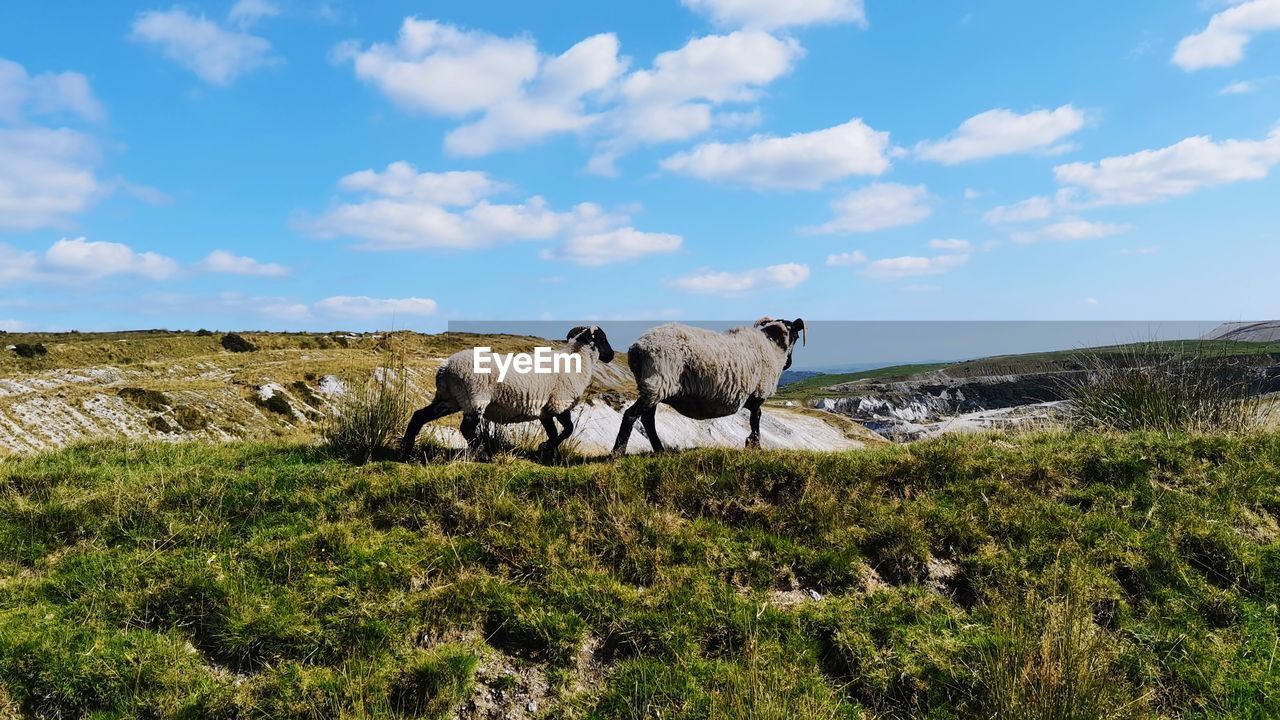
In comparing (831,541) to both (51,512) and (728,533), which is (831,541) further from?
(51,512)

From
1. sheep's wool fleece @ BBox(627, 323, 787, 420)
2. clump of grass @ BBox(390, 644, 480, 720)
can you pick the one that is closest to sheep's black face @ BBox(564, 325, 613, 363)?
sheep's wool fleece @ BBox(627, 323, 787, 420)

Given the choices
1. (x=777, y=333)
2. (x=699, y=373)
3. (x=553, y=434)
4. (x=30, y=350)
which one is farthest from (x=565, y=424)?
(x=30, y=350)

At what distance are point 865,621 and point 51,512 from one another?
32.1 feet

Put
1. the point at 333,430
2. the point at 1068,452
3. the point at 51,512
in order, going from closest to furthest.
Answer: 1. the point at 51,512
2. the point at 1068,452
3. the point at 333,430

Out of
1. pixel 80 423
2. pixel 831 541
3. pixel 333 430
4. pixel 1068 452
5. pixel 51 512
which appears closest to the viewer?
pixel 831 541

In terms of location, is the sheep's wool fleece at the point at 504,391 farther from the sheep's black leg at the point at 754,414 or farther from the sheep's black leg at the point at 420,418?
the sheep's black leg at the point at 754,414

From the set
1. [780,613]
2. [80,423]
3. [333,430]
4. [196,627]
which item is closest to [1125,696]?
[780,613]

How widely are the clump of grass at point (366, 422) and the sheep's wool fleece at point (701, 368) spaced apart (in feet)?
13.7

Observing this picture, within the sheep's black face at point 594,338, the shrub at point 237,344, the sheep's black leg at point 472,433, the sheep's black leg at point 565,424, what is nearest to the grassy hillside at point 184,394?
the sheep's black leg at point 472,433

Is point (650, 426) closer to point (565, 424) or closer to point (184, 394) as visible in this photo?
point (565, 424)

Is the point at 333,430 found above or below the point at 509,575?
above

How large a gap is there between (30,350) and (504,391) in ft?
164

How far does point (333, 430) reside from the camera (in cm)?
1133

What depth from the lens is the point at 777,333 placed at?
39.6ft
